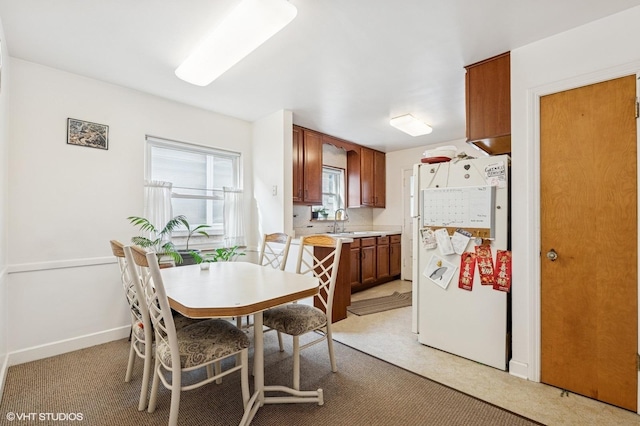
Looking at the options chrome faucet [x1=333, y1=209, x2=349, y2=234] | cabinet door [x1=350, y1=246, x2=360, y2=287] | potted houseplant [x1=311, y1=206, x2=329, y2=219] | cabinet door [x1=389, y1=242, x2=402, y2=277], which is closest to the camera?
cabinet door [x1=350, y1=246, x2=360, y2=287]

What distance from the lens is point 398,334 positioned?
292 centimetres

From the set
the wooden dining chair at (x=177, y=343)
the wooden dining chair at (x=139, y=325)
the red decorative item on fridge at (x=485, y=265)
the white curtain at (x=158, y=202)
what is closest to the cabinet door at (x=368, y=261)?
the red decorative item on fridge at (x=485, y=265)

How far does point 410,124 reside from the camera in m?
3.82

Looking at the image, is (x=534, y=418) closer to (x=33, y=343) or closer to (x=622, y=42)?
(x=622, y=42)

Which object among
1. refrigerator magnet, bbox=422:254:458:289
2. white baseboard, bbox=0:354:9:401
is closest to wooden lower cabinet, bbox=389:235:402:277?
refrigerator magnet, bbox=422:254:458:289

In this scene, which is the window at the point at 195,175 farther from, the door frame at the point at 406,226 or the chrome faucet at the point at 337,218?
the door frame at the point at 406,226

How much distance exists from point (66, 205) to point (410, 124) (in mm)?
3782

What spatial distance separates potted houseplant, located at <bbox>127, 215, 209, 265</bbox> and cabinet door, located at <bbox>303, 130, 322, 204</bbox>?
62.5 inches

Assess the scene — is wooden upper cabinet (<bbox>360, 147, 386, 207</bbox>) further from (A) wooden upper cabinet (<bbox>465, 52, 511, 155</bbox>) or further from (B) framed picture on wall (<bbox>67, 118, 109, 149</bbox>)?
(B) framed picture on wall (<bbox>67, 118, 109, 149</bbox>)

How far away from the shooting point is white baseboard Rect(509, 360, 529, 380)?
2123 millimetres

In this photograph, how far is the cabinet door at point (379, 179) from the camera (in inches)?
217

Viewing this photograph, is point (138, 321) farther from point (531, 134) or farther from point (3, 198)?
point (531, 134)

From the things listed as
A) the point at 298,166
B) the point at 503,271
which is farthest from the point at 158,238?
the point at 503,271

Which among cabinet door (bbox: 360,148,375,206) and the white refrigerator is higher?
cabinet door (bbox: 360,148,375,206)
